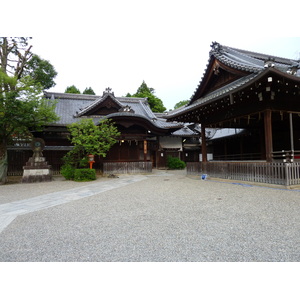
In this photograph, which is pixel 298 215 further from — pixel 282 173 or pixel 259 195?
pixel 282 173

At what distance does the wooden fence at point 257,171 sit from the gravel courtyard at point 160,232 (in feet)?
5.55

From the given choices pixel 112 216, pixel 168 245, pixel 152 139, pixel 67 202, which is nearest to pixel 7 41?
pixel 152 139

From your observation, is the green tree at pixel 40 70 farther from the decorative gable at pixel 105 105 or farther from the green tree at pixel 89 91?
the green tree at pixel 89 91

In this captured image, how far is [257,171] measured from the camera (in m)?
8.14

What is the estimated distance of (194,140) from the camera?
21984 millimetres

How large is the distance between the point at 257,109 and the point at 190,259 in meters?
7.69

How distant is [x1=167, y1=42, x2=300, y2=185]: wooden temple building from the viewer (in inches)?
280

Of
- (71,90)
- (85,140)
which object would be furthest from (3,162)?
(71,90)

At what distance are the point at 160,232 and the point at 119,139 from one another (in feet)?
41.8

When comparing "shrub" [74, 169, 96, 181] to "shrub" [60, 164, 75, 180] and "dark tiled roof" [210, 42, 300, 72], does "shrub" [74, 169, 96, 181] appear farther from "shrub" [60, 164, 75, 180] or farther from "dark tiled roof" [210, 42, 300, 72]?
"dark tiled roof" [210, 42, 300, 72]

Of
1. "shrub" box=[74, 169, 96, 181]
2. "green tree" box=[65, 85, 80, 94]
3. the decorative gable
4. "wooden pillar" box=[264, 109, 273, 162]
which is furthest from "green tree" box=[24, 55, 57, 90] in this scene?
"wooden pillar" box=[264, 109, 273, 162]

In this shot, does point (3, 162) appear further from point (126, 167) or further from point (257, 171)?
point (257, 171)

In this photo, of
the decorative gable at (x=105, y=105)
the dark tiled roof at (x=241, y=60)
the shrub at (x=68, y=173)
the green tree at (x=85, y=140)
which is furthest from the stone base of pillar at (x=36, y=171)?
the dark tiled roof at (x=241, y=60)

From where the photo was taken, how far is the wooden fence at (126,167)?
49.5 feet
